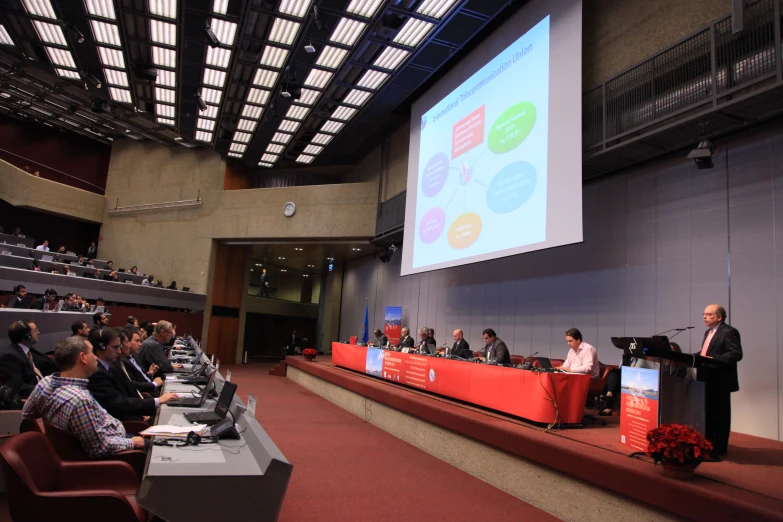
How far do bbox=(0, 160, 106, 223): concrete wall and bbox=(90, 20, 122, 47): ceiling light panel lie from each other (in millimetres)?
9064

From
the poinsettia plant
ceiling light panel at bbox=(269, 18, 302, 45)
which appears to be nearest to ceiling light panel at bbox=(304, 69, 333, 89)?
ceiling light panel at bbox=(269, 18, 302, 45)

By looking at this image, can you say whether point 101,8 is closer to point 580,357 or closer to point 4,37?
point 4,37

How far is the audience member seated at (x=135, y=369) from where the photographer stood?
4.59 metres

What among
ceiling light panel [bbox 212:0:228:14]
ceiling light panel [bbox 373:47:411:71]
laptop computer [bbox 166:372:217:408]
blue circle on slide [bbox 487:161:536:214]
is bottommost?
laptop computer [bbox 166:372:217:408]

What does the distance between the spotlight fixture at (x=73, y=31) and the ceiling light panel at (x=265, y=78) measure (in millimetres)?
3196

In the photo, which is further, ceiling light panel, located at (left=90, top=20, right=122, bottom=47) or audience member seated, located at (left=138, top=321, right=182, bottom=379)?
ceiling light panel, located at (left=90, top=20, right=122, bottom=47)

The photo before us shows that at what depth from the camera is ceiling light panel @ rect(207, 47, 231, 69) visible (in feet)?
32.5

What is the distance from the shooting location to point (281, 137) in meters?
14.7

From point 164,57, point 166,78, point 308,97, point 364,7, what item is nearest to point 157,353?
point 364,7

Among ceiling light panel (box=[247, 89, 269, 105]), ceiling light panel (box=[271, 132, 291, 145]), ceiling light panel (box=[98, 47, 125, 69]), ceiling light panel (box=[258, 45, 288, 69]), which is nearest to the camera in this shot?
ceiling light panel (box=[258, 45, 288, 69])

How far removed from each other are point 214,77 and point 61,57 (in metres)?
3.15

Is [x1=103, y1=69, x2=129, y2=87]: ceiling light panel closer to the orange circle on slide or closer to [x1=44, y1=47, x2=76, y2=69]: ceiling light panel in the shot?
[x1=44, y1=47, x2=76, y2=69]: ceiling light panel

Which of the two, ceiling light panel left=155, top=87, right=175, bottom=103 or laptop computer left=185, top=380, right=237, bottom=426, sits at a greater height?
ceiling light panel left=155, top=87, right=175, bottom=103

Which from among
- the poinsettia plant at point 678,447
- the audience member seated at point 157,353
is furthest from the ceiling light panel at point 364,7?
the poinsettia plant at point 678,447
